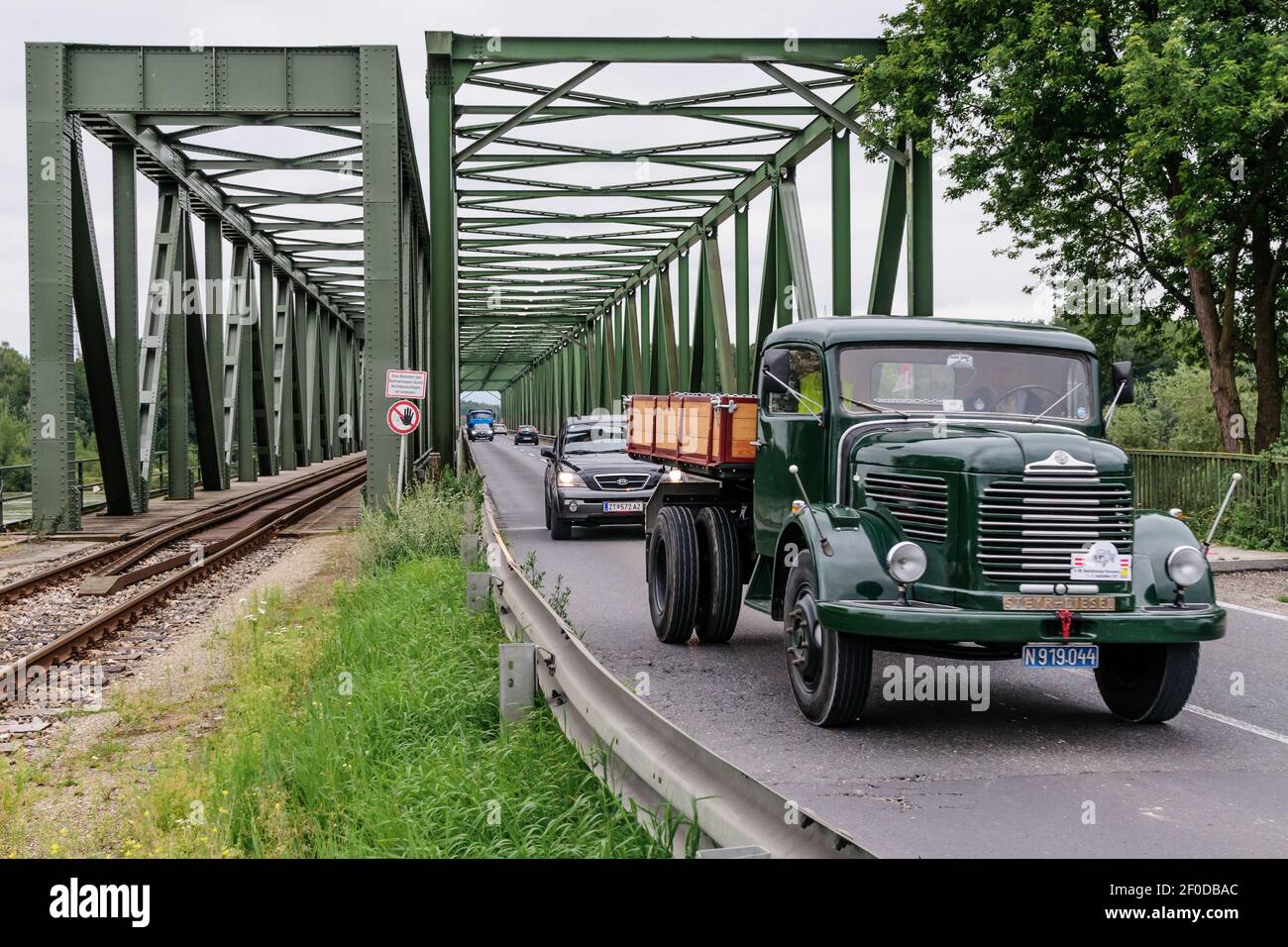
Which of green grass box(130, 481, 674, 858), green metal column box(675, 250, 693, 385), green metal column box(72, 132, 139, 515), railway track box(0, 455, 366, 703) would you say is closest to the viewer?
green grass box(130, 481, 674, 858)

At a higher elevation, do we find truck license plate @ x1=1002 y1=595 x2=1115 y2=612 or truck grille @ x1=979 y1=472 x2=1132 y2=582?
truck grille @ x1=979 y1=472 x2=1132 y2=582

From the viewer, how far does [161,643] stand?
421 inches

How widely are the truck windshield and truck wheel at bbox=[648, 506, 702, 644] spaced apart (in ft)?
6.51

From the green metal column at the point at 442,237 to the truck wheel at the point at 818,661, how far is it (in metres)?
17.5

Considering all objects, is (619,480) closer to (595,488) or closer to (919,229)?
(595,488)

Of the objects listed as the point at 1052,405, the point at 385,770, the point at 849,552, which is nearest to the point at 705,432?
the point at 1052,405

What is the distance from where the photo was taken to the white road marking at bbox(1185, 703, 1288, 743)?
6586 millimetres

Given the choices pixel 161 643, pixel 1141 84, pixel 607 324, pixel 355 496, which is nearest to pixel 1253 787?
pixel 161 643

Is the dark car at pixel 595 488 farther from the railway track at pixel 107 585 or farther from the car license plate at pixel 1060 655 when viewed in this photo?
the car license plate at pixel 1060 655

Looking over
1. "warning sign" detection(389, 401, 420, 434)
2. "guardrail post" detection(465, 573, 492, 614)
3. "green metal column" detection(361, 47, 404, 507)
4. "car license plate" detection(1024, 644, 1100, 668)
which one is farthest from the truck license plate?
"green metal column" detection(361, 47, 404, 507)

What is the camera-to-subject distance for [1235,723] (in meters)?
6.88

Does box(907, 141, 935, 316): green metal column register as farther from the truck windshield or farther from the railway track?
the truck windshield

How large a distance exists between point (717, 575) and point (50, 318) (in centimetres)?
1574
